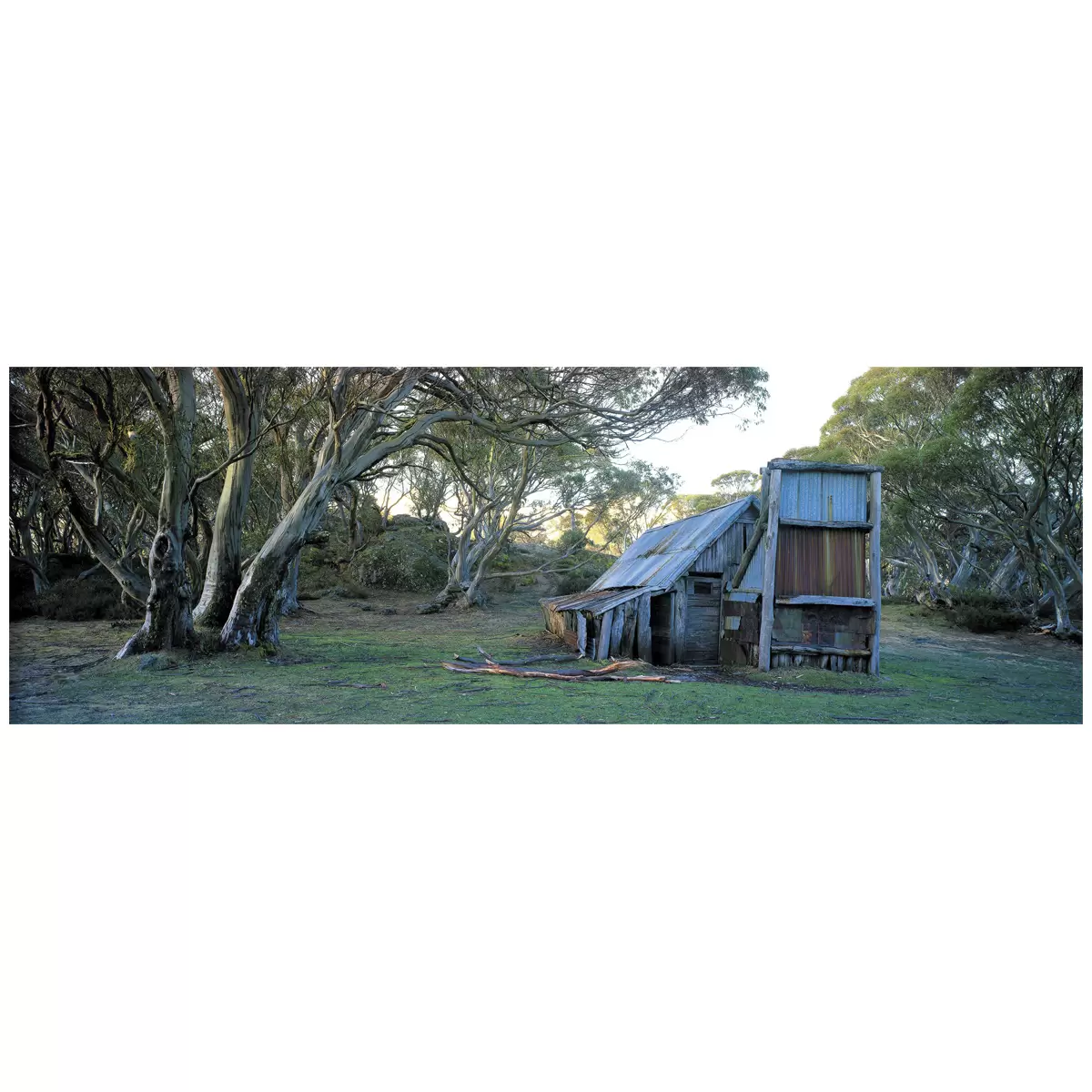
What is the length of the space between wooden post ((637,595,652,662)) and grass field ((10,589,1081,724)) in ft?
3.62

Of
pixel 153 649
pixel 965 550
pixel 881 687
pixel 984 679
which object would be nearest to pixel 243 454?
pixel 153 649

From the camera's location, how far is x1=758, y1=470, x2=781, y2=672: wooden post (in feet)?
31.1

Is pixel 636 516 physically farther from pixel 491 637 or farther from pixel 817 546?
pixel 817 546

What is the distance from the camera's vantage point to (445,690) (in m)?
7.84

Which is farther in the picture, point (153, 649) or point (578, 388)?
point (578, 388)

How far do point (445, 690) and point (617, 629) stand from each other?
3362mm

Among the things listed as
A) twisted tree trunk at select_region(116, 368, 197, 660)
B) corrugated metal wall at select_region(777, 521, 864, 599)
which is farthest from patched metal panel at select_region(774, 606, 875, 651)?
twisted tree trunk at select_region(116, 368, 197, 660)

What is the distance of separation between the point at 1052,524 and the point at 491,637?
29.1 feet

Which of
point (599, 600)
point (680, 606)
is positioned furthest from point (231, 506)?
point (680, 606)

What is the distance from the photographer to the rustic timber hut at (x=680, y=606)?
10.4 m

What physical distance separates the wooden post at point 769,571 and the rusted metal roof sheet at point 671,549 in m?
1.00
